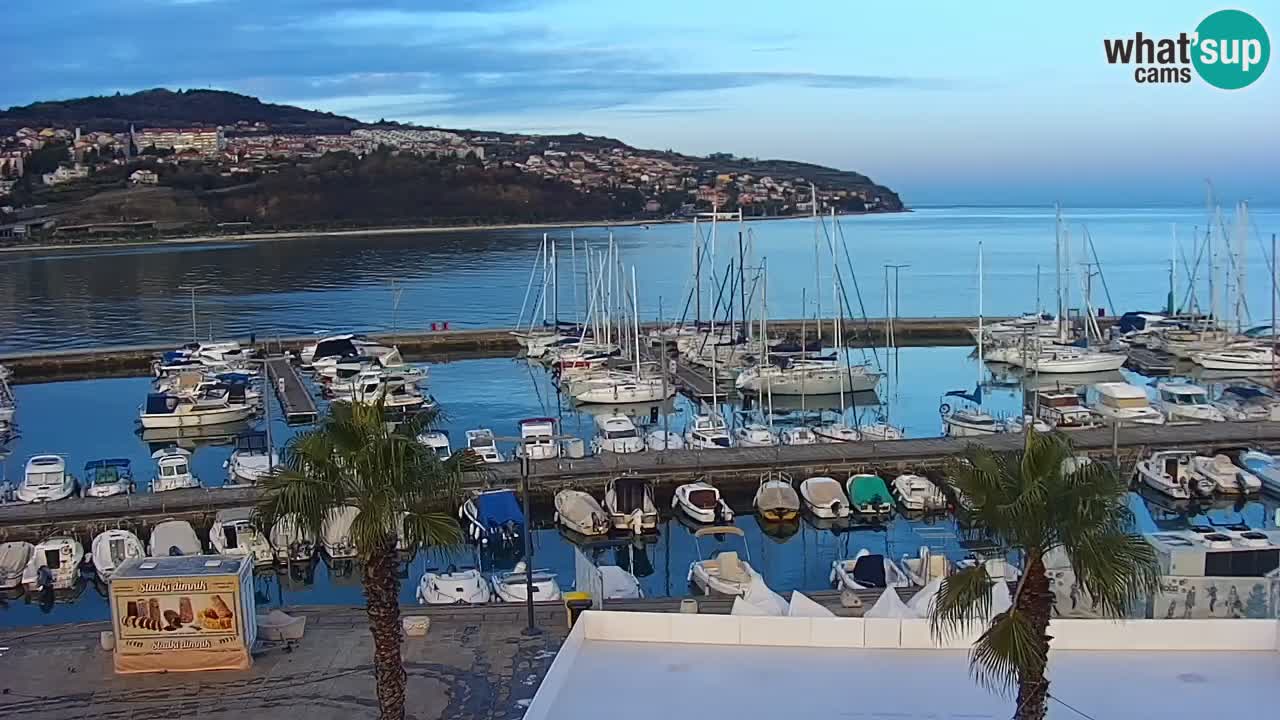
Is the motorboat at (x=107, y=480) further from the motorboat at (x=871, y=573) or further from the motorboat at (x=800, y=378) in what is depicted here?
the motorboat at (x=800, y=378)

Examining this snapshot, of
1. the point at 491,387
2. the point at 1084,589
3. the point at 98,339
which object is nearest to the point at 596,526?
the point at 1084,589

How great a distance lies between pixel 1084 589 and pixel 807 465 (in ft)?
61.8

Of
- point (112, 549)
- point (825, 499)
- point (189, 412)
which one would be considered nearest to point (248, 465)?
point (112, 549)

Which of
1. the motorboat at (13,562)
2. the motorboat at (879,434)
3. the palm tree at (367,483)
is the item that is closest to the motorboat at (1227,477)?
the motorboat at (879,434)

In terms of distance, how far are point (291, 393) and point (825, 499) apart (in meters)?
21.9

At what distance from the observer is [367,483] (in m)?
7.82

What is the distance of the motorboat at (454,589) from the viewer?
17812 millimetres

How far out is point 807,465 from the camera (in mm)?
25375

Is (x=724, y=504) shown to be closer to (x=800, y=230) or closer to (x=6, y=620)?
(x=6, y=620)

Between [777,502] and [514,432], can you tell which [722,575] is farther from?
[514,432]

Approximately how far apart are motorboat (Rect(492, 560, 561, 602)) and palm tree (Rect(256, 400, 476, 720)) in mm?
9186

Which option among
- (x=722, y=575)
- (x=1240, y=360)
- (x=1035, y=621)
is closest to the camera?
(x=1035, y=621)

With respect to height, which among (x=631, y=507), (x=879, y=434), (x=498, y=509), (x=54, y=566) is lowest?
(x=54, y=566)

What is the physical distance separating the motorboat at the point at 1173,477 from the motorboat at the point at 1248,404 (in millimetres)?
4591
